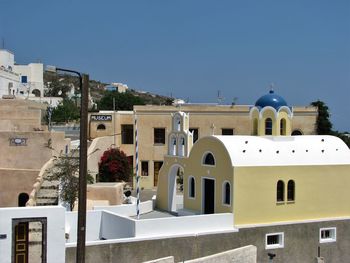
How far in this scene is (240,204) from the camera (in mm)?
22469

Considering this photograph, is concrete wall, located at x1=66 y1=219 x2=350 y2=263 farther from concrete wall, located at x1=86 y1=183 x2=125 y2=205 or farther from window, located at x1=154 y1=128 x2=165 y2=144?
window, located at x1=154 y1=128 x2=165 y2=144

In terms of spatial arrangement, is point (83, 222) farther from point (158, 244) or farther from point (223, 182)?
point (223, 182)

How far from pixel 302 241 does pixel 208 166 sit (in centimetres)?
506

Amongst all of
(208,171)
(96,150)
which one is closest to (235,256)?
(208,171)

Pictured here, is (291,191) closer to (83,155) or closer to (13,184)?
(83,155)

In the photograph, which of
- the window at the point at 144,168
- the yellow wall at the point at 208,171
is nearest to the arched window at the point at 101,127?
the window at the point at 144,168

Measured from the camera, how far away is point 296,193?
2381 cm

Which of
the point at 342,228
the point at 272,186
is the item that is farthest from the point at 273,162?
the point at 342,228

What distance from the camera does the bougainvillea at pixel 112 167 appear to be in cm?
3762

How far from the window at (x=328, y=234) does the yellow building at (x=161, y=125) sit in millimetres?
15947

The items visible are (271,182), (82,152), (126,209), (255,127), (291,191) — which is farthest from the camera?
(255,127)

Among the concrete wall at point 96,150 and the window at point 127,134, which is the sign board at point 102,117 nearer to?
the window at point 127,134

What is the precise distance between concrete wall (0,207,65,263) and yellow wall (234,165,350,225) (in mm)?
7856

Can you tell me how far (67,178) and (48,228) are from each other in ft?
28.1
